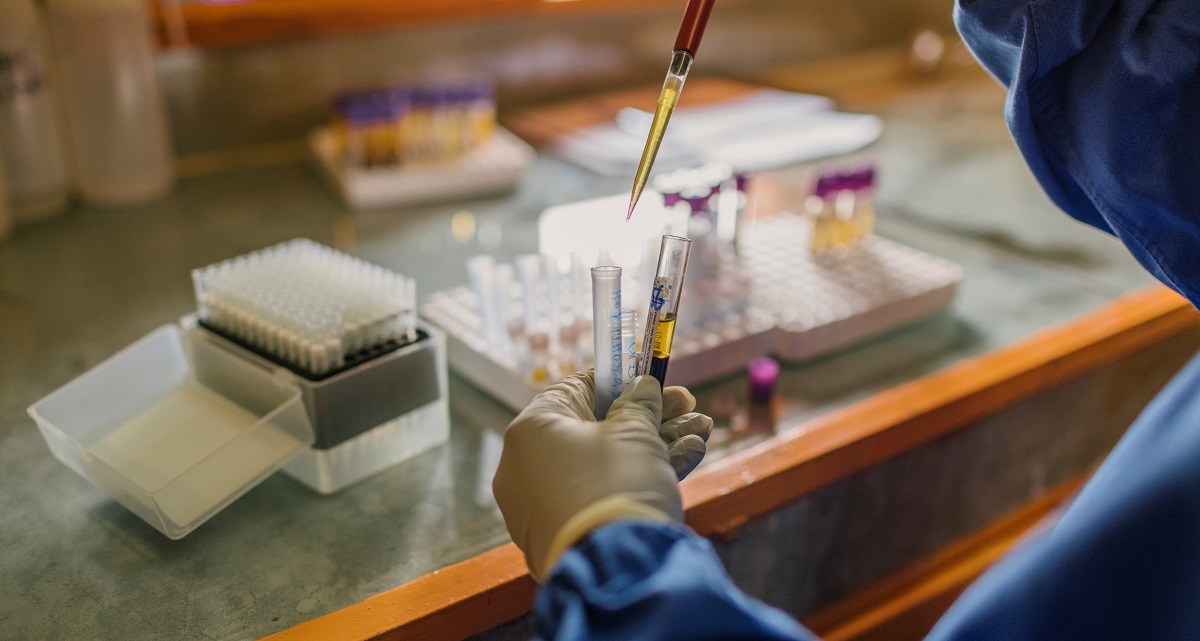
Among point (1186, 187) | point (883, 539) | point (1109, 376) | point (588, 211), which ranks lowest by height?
point (883, 539)

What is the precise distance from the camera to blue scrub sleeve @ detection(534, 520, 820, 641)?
53cm

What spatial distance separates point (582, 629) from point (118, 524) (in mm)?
593

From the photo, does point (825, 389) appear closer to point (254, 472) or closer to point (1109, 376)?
point (1109, 376)

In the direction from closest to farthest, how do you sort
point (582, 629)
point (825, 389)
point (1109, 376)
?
1. point (582, 629)
2. point (825, 389)
3. point (1109, 376)

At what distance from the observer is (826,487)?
109cm

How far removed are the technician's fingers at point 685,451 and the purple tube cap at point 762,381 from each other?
40cm

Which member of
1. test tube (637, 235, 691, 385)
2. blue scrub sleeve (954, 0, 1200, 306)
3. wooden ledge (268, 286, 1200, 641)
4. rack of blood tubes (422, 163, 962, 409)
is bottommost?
wooden ledge (268, 286, 1200, 641)

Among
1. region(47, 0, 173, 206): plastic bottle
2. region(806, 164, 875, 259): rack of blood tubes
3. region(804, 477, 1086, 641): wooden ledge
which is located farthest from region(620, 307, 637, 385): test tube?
region(47, 0, 173, 206): plastic bottle

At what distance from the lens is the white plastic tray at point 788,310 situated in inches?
45.4

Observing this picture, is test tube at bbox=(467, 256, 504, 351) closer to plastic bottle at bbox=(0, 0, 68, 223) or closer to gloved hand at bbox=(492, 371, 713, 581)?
gloved hand at bbox=(492, 371, 713, 581)

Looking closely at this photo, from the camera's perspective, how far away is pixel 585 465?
0.67 metres

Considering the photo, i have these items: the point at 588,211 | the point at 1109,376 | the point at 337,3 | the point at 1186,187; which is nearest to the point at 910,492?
the point at 1109,376

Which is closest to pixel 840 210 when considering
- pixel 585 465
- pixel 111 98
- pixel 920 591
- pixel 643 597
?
pixel 920 591

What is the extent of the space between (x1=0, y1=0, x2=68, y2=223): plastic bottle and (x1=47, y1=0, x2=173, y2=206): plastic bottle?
0.12 ft
